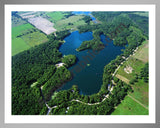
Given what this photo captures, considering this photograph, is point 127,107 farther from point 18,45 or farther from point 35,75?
point 18,45

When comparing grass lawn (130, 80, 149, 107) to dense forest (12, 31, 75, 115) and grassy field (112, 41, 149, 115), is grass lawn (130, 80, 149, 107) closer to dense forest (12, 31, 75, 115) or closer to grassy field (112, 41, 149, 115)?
grassy field (112, 41, 149, 115)

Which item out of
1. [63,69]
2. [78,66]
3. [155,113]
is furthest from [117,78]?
[155,113]

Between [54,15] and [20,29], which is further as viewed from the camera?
[20,29]

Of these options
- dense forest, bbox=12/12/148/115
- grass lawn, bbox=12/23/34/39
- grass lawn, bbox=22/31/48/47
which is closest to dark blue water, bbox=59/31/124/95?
dense forest, bbox=12/12/148/115

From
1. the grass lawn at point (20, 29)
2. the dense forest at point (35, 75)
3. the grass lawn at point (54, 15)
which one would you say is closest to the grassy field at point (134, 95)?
the dense forest at point (35, 75)

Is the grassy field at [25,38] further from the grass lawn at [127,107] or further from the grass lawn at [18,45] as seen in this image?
the grass lawn at [127,107]

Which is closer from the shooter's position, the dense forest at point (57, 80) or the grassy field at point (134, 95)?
the grassy field at point (134, 95)

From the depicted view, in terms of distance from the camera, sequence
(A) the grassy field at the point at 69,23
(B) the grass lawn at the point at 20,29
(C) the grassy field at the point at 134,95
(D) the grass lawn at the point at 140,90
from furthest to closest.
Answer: (A) the grassy field at the point at 69,23 < (B) the grass lawn at the point at 20,29 < (D) the grass lawn at the point at 140,90 < (C) the grassy field at the point at 134,95

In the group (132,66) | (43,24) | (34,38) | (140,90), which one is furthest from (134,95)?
(43,24)
